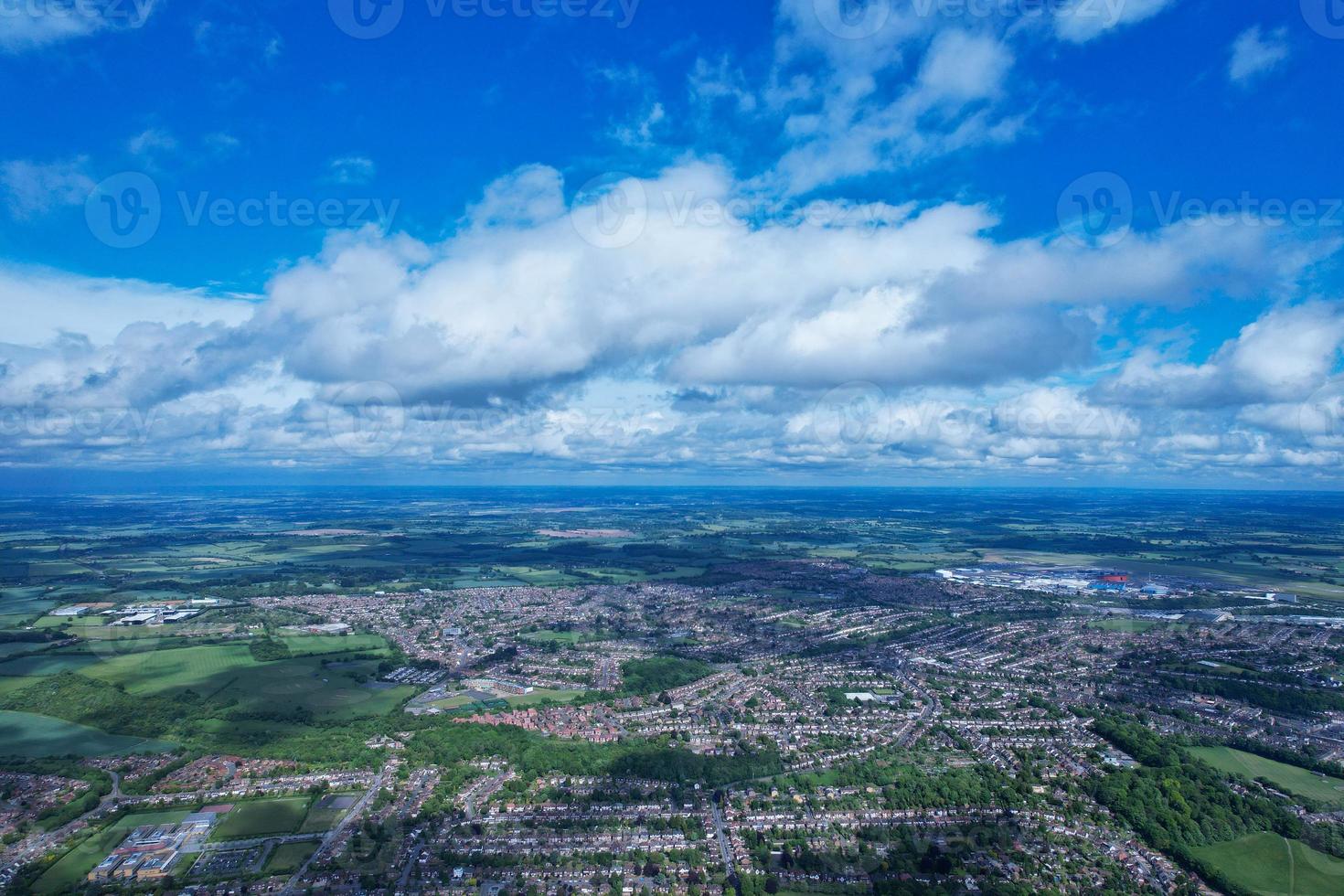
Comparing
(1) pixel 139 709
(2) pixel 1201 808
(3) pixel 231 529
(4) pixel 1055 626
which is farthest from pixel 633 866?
(3) pixel 231 529

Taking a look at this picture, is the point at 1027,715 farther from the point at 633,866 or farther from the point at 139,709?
the point at 139,709

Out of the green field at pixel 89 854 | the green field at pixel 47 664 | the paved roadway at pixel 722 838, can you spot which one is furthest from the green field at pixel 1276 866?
the green field at pixel 47 664

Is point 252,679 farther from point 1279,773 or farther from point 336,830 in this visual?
point 1279,773

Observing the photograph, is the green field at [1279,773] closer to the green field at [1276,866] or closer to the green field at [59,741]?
the green field at [1276,866]

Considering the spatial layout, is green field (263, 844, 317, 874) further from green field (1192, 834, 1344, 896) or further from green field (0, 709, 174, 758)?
green field (1192, 834, 1344, 896)

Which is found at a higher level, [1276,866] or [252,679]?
[1276,866]

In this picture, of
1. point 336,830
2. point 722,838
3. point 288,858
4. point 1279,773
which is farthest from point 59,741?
point 1279,773

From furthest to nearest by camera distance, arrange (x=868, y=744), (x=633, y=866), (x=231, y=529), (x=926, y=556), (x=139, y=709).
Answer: (x=231, y=529), (x=926, y=556), (x=139, y=709), (x=868, y=744), (x=633, y=866)
